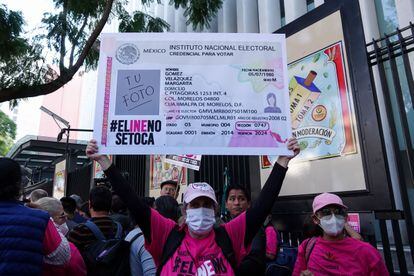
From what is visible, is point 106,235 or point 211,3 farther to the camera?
point 211,3

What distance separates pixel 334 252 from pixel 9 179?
2.23m

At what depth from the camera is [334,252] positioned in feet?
8.11

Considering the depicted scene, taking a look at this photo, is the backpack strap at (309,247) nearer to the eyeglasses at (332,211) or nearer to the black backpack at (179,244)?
the eyeglasses at (332,211)

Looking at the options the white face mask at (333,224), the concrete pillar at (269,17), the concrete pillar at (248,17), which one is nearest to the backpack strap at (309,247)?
the white face mask at (333,224)

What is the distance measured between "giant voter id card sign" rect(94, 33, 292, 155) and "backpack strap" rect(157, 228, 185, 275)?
0.54m

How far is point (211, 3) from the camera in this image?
6969 millimetres

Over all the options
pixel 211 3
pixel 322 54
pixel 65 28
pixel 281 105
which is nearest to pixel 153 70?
pixel 281 105

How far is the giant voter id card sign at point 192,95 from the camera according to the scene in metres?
2.30

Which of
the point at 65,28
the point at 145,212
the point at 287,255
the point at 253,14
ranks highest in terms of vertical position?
the point at 253,14

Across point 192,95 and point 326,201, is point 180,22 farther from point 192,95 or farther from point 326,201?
point 326,201

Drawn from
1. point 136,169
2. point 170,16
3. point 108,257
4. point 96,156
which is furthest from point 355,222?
point 170,16

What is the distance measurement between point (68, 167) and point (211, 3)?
895 cm

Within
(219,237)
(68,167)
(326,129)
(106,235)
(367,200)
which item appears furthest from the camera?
(68,167)

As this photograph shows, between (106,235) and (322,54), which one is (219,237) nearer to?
(106,235)
